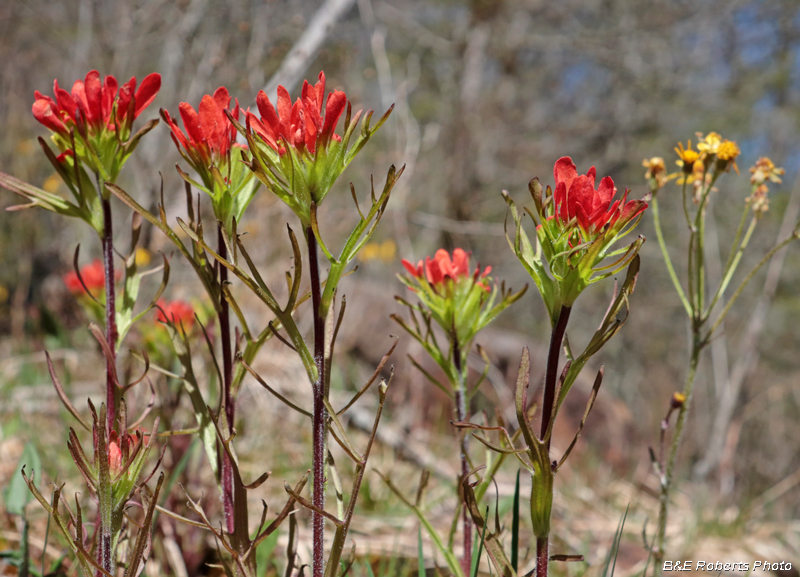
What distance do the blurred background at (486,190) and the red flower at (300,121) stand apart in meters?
1.48

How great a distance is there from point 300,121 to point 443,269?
20.7 inches

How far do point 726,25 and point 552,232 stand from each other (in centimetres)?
781

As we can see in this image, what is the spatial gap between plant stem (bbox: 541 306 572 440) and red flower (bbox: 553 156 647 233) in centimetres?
13

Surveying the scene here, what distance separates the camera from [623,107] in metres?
7.90

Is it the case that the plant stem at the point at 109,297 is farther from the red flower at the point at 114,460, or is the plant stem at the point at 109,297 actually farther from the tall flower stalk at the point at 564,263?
the tall flower stalk at the point at 564,263

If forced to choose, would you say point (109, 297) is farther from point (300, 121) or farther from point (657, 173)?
point (657, 173)

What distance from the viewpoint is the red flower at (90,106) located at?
3.00ft

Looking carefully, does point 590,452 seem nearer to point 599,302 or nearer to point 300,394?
point 300,394

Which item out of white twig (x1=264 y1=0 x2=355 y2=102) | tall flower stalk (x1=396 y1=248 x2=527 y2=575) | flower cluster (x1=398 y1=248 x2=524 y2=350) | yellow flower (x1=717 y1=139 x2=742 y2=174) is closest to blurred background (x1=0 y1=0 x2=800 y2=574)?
white twig (x1=264 y1=0 x2=355 y2=102)

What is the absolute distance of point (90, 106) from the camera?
92 cm

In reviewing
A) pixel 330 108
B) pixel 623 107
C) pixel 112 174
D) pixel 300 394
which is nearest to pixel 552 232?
pixel 330 108

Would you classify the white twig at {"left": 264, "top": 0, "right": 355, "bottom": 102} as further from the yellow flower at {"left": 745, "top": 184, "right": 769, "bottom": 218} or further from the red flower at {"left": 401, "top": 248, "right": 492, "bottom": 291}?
the yellow flower at {"left": 745, "top": 184, "right": 769, "bottom": 218}

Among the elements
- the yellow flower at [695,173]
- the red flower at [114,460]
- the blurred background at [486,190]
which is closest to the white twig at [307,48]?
the blurred background at [486,190]

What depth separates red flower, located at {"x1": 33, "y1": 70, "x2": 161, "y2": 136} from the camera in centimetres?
91
